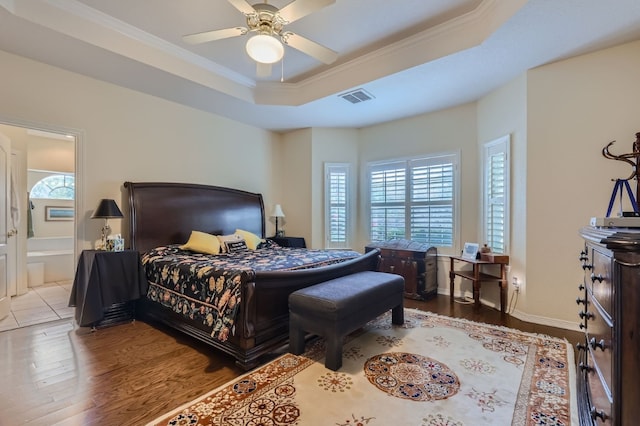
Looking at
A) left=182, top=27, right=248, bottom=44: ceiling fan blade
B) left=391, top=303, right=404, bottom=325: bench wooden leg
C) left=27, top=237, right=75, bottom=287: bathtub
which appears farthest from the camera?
left=27, top=237, right=75, bottom=287: bathtub

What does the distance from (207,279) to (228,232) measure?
2279 mm

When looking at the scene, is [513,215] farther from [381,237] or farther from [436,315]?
[381,237]

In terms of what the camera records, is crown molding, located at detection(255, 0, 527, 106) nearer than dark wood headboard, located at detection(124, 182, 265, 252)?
Yes

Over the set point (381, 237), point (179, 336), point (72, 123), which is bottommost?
point (179, 336)

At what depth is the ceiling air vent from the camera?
4031 millimetres

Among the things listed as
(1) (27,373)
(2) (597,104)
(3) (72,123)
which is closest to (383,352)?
(1) (27,373)

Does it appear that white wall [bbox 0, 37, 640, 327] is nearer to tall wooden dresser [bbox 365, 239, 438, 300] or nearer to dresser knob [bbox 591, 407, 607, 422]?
tall wooden dresser [bbox 365, 239, 438, 300]

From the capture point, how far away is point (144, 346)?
2.84 meters

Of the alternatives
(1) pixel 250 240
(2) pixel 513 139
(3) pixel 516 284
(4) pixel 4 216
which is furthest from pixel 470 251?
(4) pixel 4 216

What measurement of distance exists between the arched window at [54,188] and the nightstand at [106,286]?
174 inches

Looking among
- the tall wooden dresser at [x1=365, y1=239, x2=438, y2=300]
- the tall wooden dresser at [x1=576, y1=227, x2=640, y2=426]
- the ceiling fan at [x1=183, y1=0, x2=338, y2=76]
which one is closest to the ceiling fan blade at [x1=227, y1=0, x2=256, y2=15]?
the ceiling fan at [x1=183, y1=0, x2=338, y2=76]

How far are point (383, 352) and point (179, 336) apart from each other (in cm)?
208

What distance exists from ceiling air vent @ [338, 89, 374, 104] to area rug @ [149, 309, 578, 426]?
10.0 ft

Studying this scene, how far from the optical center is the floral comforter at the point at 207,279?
2.46 meters
